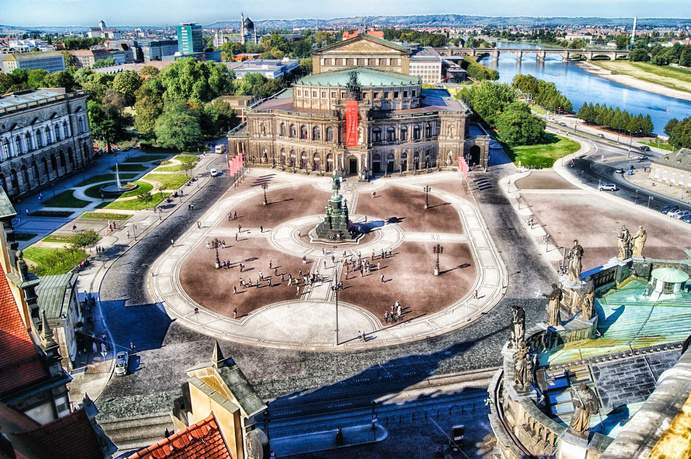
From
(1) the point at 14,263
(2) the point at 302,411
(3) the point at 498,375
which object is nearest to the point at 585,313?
(3) the point at 498,375

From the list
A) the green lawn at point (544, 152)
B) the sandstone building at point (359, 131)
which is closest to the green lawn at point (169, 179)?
the sandstone building at point (359, 131)

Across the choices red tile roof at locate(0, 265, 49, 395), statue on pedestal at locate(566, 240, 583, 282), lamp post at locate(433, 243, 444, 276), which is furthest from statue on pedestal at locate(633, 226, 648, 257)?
red tile roof at locate(0, 265, 49, 395)

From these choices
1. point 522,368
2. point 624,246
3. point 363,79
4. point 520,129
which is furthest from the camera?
point 520,129

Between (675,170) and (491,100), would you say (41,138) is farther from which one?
(675,170)

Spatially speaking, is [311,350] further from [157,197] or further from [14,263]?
[157,197]

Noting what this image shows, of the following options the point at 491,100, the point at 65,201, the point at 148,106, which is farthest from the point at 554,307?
the point at 148,106

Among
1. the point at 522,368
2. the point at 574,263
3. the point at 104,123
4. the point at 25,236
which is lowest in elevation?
the point at 25,236
